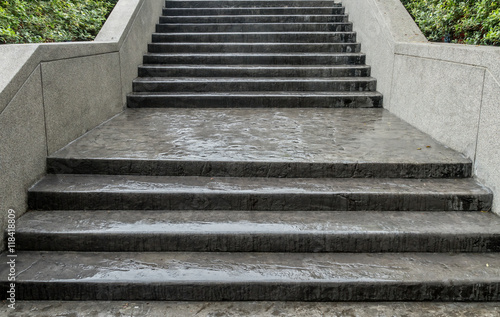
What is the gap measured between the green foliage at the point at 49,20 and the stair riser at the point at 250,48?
3.99ft

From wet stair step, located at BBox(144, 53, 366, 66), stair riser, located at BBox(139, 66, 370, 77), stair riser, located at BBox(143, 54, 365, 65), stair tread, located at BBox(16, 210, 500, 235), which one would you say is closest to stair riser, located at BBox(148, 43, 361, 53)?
wet stair step, located at BBox(144, 53, 366, 66)

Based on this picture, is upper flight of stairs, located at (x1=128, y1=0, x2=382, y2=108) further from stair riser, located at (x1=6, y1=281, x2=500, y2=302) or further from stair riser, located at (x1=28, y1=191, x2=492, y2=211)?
stair riser, located at (x1=6, y1=281, x2=500, y2=302)

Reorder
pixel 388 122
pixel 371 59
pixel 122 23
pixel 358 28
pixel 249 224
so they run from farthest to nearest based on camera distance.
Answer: pixel 358 28
pixel 371 59
pixel 122 23
pixel 388 122
pixel 249 224

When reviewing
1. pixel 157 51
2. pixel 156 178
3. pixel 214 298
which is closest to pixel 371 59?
pixel 157 51

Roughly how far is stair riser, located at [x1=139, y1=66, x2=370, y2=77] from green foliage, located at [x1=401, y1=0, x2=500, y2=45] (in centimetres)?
122

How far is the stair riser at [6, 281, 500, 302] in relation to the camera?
290 cm

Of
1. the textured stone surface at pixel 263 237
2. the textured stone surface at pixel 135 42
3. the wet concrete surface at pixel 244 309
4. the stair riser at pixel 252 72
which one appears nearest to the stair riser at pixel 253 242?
the textured stone surface at pixel 263 237

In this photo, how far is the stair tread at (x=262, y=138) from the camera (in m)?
4.07

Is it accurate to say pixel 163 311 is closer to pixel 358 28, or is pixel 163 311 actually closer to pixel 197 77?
pixel 197 77

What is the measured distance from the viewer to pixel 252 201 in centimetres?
362

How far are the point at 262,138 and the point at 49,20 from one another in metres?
3.84

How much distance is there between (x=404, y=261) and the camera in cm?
316

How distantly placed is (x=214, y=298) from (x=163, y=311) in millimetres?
357

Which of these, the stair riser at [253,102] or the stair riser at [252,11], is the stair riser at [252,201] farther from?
the stair riser at [252,11]
